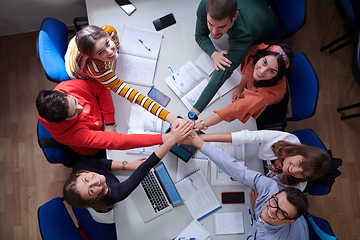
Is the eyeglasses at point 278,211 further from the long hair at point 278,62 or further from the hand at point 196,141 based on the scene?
the long hair at point 278,62

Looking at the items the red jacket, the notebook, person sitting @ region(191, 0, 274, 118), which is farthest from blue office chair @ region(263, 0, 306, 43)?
the notebook

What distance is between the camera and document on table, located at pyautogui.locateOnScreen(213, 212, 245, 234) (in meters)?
1.58

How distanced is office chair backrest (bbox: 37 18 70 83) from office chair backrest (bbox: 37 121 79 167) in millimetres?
338

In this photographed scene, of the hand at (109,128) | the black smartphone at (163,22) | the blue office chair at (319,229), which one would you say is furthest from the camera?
the black smartphone at (163,22)

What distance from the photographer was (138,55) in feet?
5.74

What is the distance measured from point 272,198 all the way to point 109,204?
3.17 ft

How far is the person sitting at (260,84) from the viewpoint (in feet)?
5.01

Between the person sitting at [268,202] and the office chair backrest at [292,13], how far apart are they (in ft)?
3.46

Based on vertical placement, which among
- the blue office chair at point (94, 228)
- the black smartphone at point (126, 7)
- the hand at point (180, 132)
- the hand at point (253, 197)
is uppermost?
the black smartphone at point (126, 7)

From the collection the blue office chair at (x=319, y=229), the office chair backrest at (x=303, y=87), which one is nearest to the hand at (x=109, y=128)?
the office chair backrest at (x=303, y=87)

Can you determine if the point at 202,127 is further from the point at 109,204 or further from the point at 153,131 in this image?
the point at 109,204

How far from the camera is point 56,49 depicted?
167 cm

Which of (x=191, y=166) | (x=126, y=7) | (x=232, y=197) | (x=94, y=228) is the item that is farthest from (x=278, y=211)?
(x=126, y=7)

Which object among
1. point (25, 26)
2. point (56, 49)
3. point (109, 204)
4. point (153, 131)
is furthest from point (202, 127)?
point (25, 26)
